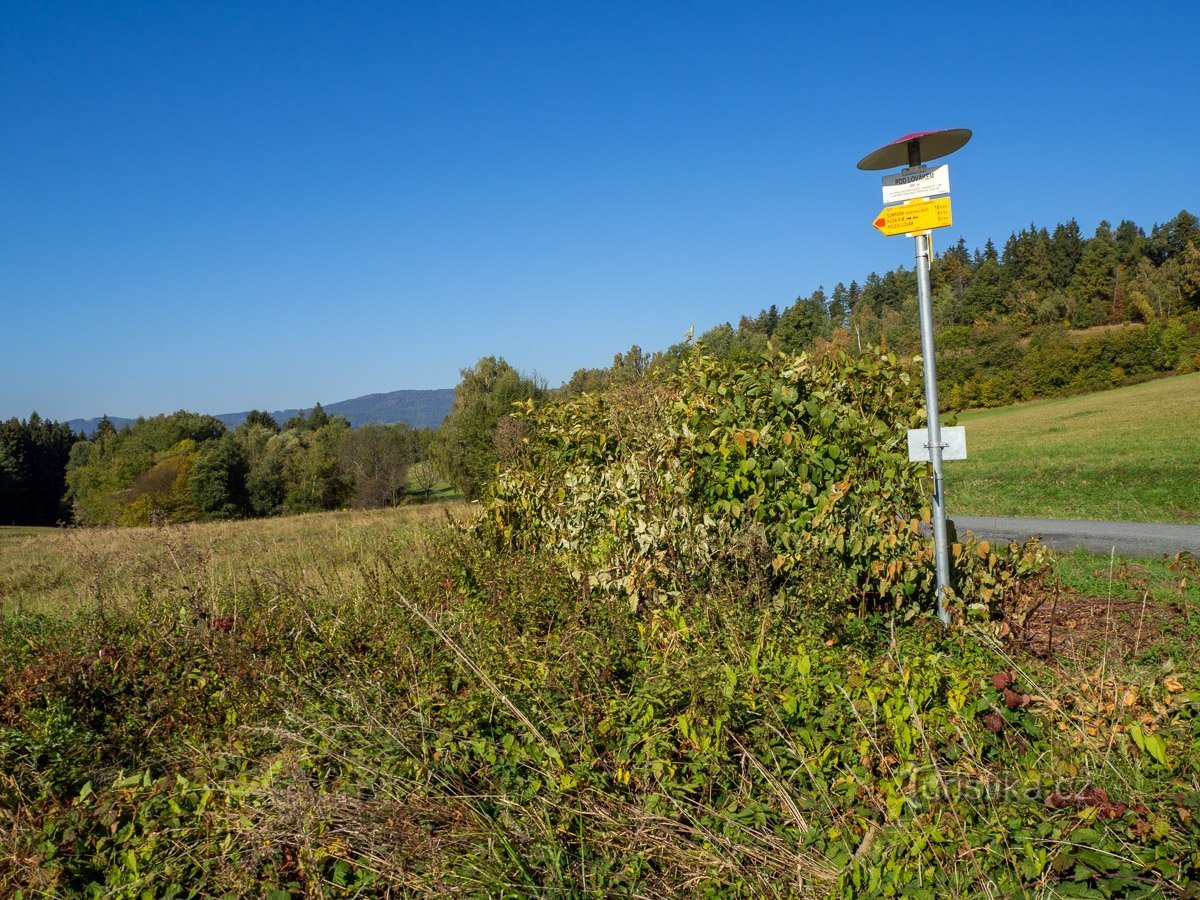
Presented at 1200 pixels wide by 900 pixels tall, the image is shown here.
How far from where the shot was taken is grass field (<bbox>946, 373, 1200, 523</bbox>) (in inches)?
491

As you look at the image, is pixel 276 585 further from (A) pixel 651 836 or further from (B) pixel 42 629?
(A) pixel 651 836

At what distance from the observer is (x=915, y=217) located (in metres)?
4.26

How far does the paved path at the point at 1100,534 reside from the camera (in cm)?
841

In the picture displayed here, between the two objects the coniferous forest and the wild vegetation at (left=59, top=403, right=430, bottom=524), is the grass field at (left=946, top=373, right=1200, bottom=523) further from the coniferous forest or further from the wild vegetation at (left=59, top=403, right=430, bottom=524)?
the wild vegetation at (left=59, top=403, right=430, bottom=524)

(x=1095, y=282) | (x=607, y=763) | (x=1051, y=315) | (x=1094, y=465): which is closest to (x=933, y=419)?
(x=607, y=763)

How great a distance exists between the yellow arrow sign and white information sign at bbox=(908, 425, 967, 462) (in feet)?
3.78

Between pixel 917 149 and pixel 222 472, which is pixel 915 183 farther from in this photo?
pixel 222 472

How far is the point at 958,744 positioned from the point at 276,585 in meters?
4.04

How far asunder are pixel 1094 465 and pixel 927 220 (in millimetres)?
16165

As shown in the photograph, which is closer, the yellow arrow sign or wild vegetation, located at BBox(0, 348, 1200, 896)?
wild vegetation, located at BBox(0, 348, 1200, 896)

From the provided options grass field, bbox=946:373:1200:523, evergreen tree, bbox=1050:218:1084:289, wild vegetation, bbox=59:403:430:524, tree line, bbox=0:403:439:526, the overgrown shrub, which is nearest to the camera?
the overgrown shrub

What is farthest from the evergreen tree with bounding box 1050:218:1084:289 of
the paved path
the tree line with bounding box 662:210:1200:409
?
the paved path

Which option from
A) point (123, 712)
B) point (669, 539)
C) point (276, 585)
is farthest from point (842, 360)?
point (123, 712)

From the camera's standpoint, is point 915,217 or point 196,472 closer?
point 915,217
